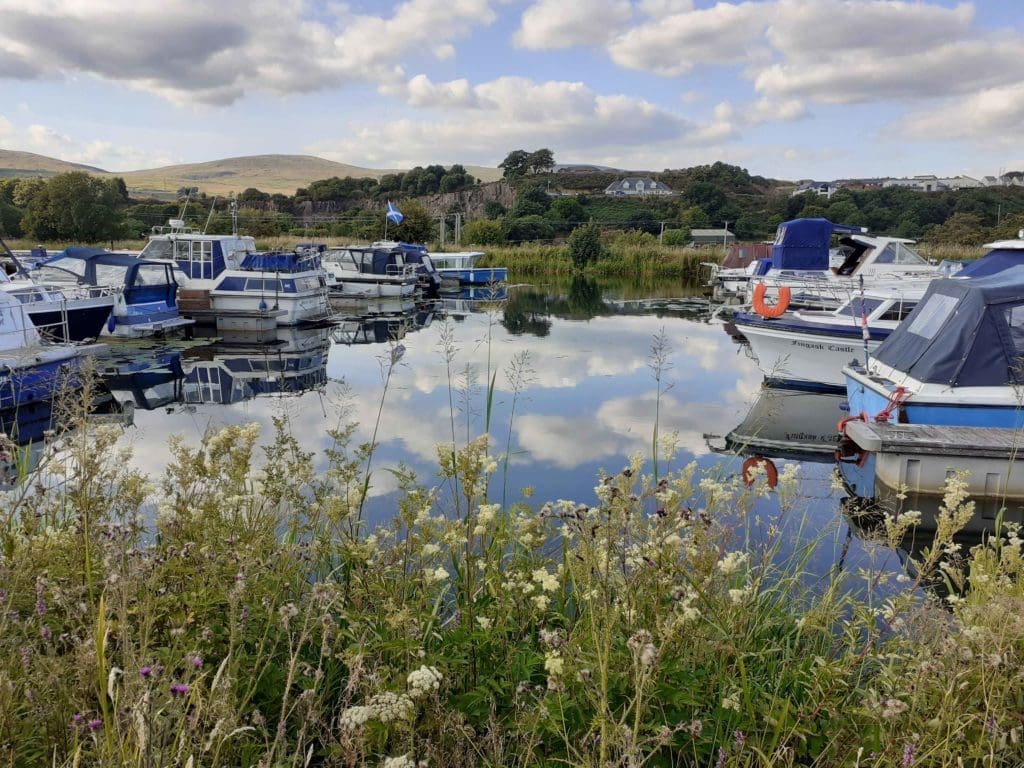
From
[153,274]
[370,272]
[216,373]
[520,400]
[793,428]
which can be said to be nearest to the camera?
[793,428]

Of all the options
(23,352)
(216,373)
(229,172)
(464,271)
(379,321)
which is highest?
(229,172)

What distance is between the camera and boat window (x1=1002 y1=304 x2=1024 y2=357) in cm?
814

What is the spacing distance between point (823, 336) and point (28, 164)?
12946 centimetres

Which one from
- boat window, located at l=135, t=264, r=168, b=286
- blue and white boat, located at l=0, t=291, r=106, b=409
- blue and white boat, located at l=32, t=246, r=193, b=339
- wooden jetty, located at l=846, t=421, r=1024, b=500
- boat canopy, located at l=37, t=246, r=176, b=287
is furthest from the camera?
boat window, located at l=135, t=264, r=168, b=286

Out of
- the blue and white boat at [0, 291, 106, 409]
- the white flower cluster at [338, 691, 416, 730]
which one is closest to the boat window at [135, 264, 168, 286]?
the blue and white boat at [0, 291, 106, 409]

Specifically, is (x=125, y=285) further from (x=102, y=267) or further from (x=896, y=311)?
(x=896, y=311)

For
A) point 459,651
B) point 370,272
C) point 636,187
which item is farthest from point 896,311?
point 636,187

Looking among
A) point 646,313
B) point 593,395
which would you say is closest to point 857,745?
point 593,395

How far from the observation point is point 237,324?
21.1 m

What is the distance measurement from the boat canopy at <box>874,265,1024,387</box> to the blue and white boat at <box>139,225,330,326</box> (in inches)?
684

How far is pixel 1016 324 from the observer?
8172 mm

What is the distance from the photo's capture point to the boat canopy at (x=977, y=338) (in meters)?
8.16

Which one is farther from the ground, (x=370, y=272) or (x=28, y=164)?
(x=28, y=164)

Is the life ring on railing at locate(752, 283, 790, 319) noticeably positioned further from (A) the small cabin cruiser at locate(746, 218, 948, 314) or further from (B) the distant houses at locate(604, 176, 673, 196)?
(B) the distant houses at locate(604, 176, 673, 196)
